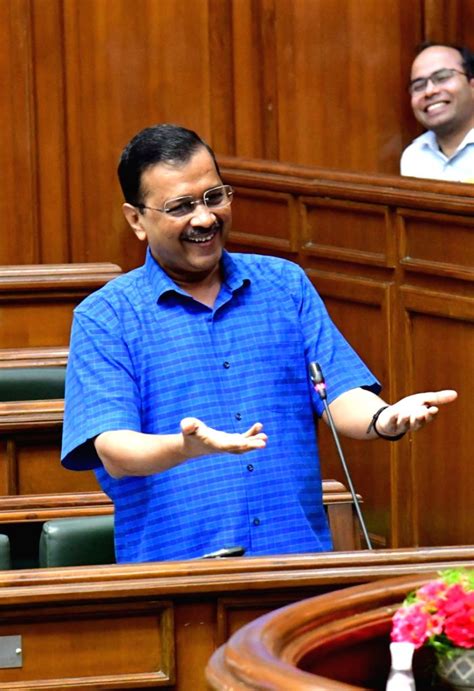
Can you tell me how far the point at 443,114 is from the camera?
4.45 m

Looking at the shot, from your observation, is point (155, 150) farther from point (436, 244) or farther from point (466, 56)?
point (466, 56)

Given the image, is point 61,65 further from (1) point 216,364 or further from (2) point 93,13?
(1) point 216,364

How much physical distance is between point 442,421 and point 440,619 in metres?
2.24

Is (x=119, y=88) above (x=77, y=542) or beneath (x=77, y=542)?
above

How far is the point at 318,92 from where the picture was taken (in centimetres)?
499

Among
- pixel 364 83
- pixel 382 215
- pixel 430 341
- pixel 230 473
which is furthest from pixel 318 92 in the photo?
pixel 230 473

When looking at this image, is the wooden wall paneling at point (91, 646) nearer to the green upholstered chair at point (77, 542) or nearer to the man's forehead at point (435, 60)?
the green upholstered chair at point (77, 542)

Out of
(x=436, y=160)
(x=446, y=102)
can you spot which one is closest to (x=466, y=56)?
(x=446, y=102)

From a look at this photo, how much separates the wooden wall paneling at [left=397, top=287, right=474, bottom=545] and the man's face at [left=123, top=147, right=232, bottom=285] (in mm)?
1348

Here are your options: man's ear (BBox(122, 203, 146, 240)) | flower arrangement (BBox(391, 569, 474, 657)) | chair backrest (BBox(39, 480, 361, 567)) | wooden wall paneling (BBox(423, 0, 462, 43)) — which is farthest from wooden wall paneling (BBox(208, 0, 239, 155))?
flower arrangement (BBox(391, 569, 474, 657))

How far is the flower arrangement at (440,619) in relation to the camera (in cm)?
154

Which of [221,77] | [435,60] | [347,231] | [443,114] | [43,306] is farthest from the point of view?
[221,77]

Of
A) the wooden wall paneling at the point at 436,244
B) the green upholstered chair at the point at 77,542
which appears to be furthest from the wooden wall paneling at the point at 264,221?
the green upholstered chair at the point at 77,542

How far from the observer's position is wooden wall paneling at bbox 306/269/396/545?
3945 millimetres
